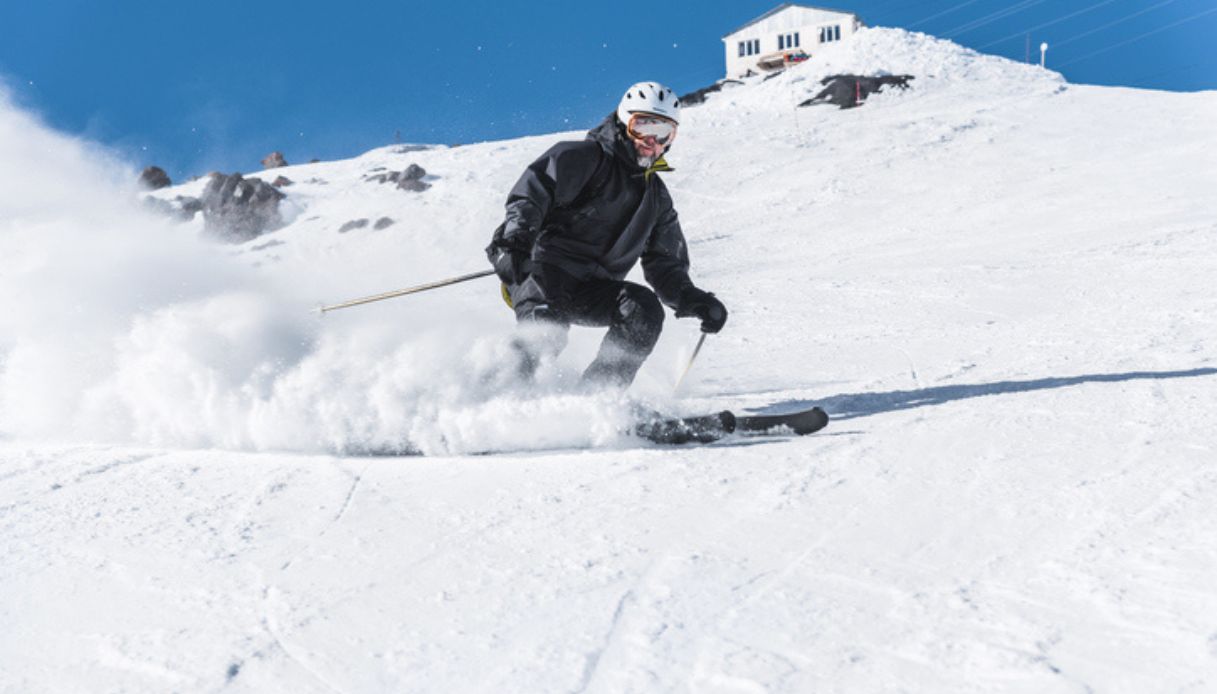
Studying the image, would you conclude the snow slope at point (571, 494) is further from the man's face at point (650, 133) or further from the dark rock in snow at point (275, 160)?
the dark rock in snow at point (275, 160)

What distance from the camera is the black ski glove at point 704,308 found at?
4.88 metres

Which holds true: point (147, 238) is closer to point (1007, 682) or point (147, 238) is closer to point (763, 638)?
point (763, 638)

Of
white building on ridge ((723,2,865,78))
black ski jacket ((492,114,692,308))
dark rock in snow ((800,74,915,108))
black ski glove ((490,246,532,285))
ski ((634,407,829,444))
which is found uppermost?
white building on ridge ((723,2,865,78))

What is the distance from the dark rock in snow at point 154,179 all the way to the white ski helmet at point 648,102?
33.5 metres

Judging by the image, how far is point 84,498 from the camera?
11.1 feet

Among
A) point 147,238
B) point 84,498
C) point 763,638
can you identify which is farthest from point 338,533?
point 147,238

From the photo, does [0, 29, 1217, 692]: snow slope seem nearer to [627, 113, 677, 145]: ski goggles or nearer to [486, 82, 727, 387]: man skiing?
[486, 82, 727, 387]: man skiing

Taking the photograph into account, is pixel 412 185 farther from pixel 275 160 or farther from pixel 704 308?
pixel 704 308

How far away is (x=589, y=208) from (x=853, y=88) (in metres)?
27.9

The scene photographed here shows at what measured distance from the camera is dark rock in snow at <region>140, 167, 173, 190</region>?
33844mm

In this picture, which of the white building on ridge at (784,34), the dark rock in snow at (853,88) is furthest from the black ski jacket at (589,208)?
the white building on ridge at (784,34)

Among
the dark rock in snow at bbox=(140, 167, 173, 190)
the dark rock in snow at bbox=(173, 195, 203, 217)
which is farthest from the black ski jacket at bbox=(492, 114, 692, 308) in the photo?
the dark rock in snow at bbox=(140, 167, 173, 190)

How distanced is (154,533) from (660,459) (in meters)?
1.75

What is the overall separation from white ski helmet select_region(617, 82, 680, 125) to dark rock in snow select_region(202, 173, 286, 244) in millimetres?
22294
